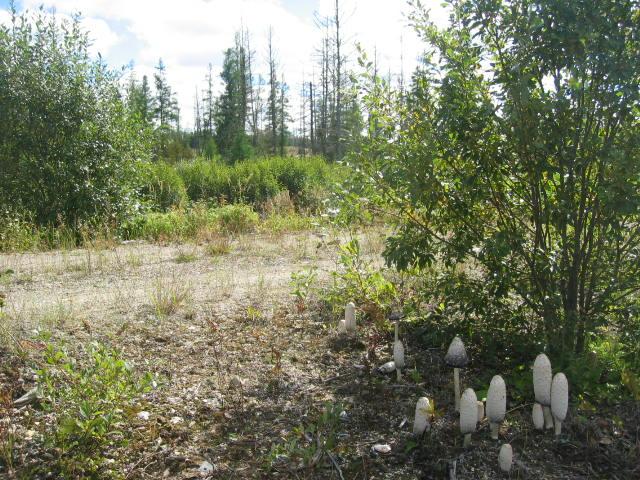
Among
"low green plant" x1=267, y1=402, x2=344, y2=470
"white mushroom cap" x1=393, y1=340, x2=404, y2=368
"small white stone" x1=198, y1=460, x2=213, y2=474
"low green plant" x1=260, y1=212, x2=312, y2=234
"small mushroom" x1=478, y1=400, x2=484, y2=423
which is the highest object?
"low green plant" x1=260, y1=212, x2=312, y2=234

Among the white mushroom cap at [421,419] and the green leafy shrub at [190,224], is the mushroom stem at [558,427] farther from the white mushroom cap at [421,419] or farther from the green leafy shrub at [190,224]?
the green leafy shrub at [190,224]

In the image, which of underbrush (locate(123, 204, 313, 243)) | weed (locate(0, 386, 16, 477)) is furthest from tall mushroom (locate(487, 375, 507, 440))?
underbrush (locate(123, 204, 313, 243))

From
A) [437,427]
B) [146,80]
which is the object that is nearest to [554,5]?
[437,427]

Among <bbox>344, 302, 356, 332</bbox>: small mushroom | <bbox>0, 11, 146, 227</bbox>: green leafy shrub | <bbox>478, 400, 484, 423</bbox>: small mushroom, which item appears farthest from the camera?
<bbox>0, 11, 146, 227</bbox>: green leafy shrub

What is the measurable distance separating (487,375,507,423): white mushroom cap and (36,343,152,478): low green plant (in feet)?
5.39

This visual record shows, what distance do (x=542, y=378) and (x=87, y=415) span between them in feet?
6.95

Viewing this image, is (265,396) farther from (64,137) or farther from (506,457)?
(64,137)

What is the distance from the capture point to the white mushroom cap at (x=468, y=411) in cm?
257

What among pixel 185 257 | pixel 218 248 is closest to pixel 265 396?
pixel 185 257

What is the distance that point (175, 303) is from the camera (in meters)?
5.04

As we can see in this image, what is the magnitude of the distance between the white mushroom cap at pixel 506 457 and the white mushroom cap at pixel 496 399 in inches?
5.1

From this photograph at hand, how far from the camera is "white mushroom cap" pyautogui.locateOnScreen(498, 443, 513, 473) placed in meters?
2.53

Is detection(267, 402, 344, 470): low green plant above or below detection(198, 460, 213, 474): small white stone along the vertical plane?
above

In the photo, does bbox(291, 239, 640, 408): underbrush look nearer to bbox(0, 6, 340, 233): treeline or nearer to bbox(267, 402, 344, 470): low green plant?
bbox(267, 402, 344, 470): low green plant
